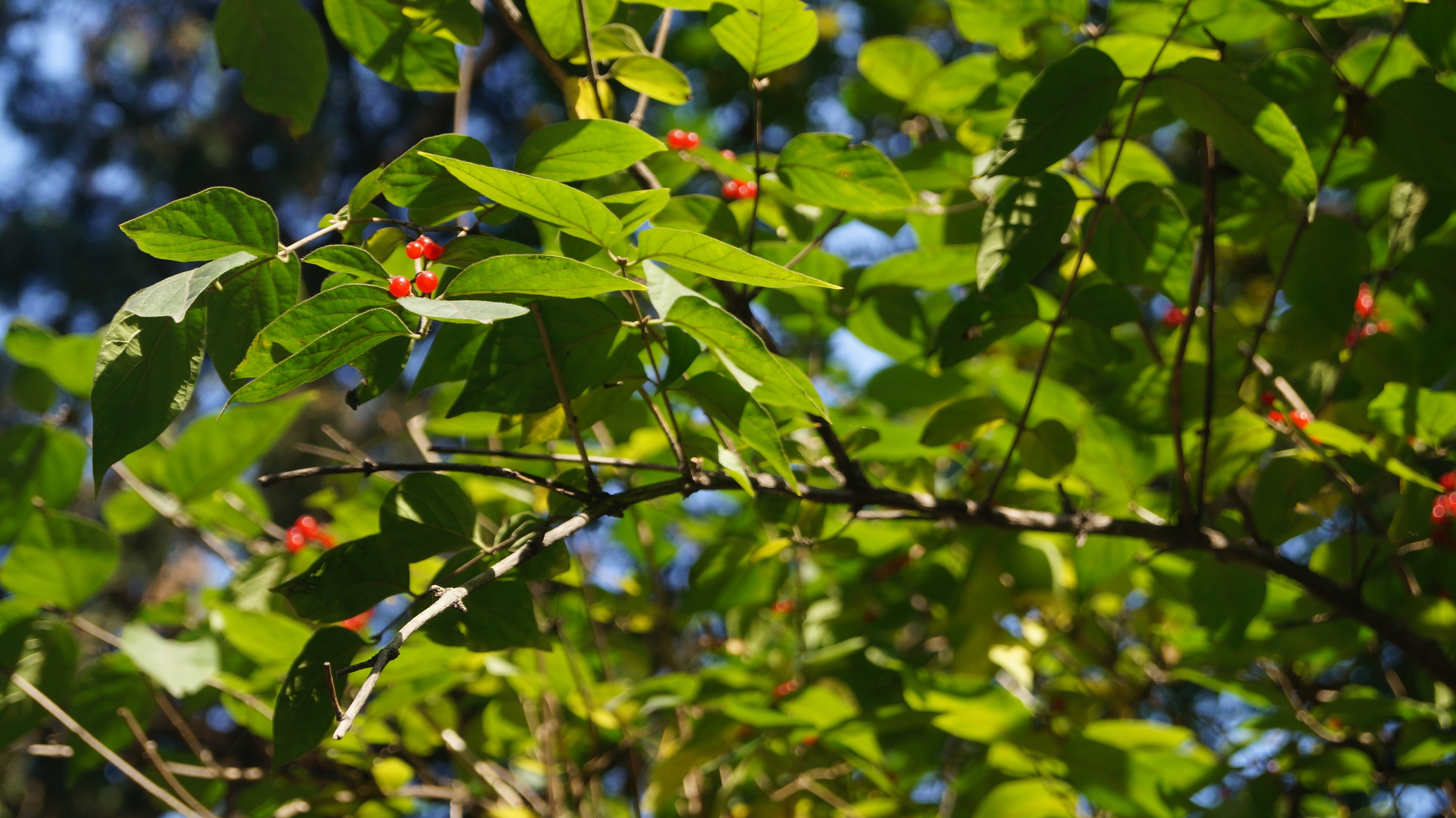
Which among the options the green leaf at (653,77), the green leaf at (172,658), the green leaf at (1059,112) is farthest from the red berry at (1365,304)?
the green leaf at (172,658)

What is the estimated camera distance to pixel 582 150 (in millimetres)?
837

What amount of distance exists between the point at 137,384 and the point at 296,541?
839 mm

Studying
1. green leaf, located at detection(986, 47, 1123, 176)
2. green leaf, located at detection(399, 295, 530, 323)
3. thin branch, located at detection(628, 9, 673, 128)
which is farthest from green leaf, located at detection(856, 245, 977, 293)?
green leaf, located at detection(399, 295, 530, 323)

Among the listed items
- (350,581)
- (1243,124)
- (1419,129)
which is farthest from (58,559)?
(1419,129)

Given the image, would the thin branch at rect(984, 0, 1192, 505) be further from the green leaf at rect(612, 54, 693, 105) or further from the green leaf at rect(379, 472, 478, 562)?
the green leaf at rect(379, 472, 478, 562)

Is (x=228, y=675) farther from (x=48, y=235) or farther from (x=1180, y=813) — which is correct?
(x=48, y=235)

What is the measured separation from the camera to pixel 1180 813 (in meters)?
1.35

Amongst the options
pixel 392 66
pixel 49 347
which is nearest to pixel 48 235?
pixel 49 347

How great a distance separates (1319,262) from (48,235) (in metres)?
8.62

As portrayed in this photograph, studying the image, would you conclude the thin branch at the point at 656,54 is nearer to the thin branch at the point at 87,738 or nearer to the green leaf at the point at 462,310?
the green leaf at the point at 462,310

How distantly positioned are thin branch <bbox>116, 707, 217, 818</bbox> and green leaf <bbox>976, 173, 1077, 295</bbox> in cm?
131

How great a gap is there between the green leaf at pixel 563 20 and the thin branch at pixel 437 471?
19.0 inches

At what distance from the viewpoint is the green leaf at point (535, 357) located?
85cm

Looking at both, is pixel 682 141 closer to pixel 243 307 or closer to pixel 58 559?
pixel 243 307
